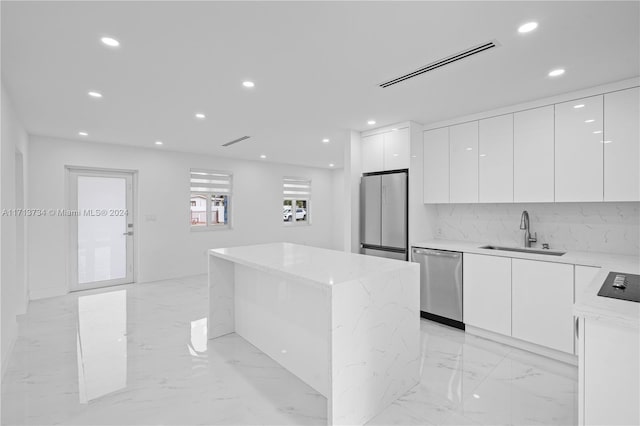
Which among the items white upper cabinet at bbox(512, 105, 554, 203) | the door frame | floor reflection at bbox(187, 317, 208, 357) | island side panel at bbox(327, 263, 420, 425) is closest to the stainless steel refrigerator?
white upper cabinet at bbox(512, 105, 554, 203)

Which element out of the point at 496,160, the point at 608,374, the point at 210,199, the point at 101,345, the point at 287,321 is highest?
the point at 496,160

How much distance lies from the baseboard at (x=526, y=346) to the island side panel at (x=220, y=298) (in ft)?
8.62

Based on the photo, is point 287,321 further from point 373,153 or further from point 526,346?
point 373,153

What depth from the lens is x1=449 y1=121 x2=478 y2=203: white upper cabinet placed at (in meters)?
3.64

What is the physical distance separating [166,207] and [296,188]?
3.29 metres

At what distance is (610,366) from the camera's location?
127cm

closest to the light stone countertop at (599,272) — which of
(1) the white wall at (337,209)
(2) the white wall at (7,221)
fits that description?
(2) the white wall at (7,221)

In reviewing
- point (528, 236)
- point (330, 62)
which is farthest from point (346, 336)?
point (528, 236)

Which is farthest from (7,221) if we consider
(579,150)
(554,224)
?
(554,224)

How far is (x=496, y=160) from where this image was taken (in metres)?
3.46

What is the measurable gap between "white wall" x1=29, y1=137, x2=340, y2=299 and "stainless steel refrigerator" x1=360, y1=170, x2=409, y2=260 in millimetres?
3538

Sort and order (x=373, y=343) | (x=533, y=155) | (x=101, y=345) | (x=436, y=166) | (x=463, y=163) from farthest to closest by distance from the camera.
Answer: (x=436, y=166), (x=463, y=163), (x=533, y=155), (x=101, y=345), (x=373, y=343)

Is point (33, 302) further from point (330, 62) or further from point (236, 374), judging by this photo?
point (330, 62)

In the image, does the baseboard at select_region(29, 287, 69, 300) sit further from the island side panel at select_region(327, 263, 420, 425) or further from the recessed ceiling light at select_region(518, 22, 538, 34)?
the recessed ceiling light at select_region(518, 22, 538, 34)
